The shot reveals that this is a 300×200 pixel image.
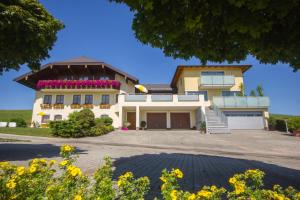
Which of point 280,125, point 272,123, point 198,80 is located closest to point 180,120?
point 198,80

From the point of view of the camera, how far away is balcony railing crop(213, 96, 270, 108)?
27453 mm

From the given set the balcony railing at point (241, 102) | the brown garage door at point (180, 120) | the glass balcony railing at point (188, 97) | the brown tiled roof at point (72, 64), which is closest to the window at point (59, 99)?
the brown tiled roof at point (72, 64)

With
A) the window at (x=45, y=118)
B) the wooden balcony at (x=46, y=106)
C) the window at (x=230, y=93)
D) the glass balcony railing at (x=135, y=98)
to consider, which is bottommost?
the window at (x=45, y=118)

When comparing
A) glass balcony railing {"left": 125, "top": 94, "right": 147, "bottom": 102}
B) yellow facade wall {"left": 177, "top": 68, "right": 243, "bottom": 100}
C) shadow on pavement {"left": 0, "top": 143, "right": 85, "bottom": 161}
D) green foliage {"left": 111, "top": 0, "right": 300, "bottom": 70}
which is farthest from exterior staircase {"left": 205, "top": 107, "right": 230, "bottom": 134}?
green foliage {"left": 111, "top": 0, "right": 300, "bottom": 70}

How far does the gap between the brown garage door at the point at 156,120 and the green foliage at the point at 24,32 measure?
74.8ft

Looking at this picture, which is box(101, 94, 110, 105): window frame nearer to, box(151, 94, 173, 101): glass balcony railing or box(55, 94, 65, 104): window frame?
box(55, 94, 65, 104): window frame

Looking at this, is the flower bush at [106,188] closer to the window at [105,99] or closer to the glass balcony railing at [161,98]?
the glass balcony railing at [161,98]

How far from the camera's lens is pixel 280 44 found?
4.33 m

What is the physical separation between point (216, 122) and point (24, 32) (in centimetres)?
2152

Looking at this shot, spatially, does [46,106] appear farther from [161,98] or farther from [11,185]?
[11,185]

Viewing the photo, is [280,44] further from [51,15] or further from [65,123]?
[65,123]

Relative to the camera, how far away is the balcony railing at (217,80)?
29750 mm

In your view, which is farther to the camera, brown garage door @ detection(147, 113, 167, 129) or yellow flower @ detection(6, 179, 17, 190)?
brown garage door @ detection(147, 113, 167, 129)

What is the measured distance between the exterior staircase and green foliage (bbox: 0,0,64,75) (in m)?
19.0
